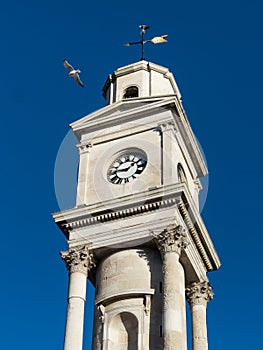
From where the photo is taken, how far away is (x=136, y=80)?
5053cm

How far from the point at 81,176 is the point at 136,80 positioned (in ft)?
28.7

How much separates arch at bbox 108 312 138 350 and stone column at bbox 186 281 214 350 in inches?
160

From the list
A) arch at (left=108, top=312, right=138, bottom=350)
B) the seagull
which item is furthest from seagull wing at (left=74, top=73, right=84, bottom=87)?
arch at (left=108, top=312, right=138, bottom=350)

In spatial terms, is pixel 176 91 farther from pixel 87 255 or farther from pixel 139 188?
pixel 87 255

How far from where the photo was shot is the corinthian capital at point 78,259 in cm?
4084

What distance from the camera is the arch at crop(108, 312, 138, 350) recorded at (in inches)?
1551

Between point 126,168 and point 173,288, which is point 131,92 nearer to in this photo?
point 126,168

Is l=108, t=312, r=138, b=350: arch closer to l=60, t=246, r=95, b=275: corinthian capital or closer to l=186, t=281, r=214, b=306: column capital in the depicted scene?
l=60, t=246, r=95, b=275: corinthian capital

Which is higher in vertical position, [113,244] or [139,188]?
[139,188]

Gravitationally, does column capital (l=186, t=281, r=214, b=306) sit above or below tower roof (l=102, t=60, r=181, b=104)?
below

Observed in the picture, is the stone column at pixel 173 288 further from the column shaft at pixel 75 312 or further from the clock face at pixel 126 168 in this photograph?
the clock face at pixel 126 168

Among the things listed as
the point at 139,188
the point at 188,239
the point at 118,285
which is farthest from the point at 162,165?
the point at 118,285

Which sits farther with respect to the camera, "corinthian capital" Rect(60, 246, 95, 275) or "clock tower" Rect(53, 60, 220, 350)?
"corinthian capital" Rect(60, 246, 95, 275)

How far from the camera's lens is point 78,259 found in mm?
41000
